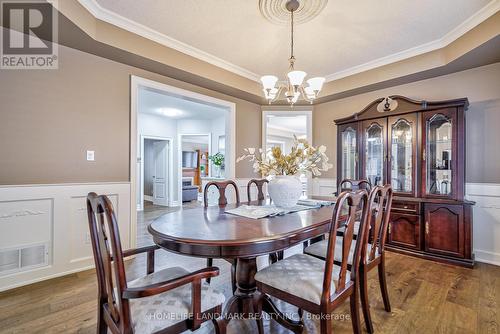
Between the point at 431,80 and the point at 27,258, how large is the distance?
5.10 meters

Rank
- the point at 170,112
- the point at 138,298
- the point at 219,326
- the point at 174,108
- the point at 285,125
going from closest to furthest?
the point at 138,298 < the point at 219,326 < the point at 174,108 < the point at 170,112 < the point at 285,125

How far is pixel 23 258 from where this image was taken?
7.36 feet

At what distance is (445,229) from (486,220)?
54cm

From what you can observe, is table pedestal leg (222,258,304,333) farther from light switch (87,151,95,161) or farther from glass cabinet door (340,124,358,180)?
glass cabinet door (340,124,358,180)

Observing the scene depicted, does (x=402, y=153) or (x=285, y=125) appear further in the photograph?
(x=285, y=125)

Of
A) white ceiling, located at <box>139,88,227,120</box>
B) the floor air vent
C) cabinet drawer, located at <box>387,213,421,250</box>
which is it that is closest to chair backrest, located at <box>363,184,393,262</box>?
cabinet drawer, located at <box>387,213,421,250</box>

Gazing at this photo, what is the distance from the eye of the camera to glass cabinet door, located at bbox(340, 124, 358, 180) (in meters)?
3.71

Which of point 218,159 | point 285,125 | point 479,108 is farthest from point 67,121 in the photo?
point 285,125

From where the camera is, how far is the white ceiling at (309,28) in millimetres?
2209

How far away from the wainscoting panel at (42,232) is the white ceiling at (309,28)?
5.98ft

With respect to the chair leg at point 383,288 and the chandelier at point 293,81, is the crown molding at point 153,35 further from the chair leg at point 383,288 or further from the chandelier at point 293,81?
the chair leg at point 383,288

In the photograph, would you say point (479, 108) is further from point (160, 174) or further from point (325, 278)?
point (160, 174)

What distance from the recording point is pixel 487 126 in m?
2.83

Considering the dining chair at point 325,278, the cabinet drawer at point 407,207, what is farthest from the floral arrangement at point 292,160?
the cabinet drawer at point 407,207
